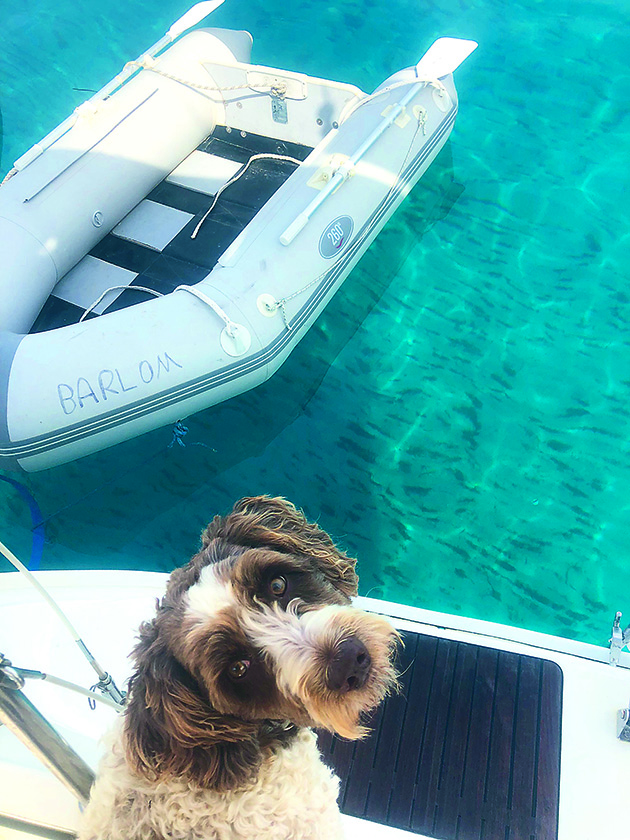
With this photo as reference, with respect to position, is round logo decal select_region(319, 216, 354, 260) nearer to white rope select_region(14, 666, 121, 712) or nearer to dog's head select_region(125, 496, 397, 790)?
dog's head select_region(125, 496, 397, 790)

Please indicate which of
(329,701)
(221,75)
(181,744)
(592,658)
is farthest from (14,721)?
(221,75)

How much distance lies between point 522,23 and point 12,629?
6697 mm

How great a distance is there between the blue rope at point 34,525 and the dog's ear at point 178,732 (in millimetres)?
2561

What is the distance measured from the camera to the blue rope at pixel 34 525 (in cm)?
372

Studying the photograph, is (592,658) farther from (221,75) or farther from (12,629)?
(221,75)

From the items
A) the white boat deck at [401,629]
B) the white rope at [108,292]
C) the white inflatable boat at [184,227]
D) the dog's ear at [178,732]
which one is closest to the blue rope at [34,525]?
the white inflatable boat at [184,227]

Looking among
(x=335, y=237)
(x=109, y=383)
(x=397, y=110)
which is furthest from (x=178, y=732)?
(x=397, y=110)

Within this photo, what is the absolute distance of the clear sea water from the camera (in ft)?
12.1

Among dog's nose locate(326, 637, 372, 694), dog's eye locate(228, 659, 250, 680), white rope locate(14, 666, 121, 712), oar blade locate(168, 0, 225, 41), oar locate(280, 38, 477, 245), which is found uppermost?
oar blade locate(168, 0, 225, 41)

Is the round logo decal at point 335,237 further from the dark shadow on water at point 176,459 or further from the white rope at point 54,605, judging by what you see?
the white rope at point 54,605

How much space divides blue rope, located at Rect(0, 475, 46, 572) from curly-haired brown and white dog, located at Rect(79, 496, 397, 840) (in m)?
2.43

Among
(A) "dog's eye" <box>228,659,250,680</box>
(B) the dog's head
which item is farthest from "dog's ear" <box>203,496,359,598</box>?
(A) "dog's eye" <box>228,659,250,680</box>

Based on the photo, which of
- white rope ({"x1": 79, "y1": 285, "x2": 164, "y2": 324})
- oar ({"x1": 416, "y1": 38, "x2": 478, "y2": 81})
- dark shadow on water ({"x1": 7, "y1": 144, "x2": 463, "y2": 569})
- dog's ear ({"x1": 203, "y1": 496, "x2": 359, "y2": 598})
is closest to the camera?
dog's ear ({"x1": 203, "y1": 496, "x2": 359, "y2": 598})

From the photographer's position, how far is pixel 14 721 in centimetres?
114
